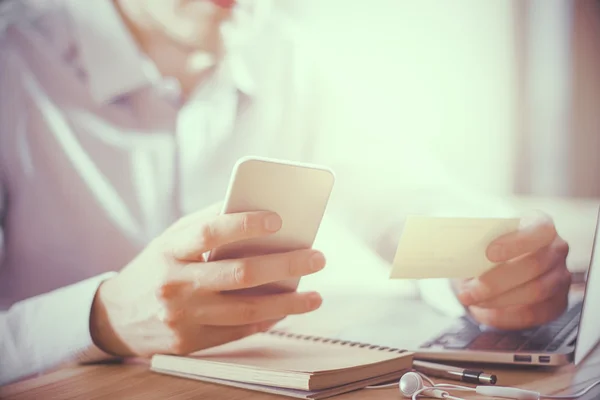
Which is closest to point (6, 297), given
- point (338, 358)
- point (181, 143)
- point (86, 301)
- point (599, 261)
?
point (86, 301)

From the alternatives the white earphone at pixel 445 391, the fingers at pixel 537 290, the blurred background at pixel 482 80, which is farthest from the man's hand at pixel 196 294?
the blurred background at pixel 482 80

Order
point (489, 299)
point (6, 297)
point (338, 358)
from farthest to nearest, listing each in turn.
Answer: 1. point (6, 297)
2. point (489, 299)
3. point (338, 358)

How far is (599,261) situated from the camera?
819 mm

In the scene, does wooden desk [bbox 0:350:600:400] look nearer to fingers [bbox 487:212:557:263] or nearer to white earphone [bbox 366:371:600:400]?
white earphone [bbox 366:371:600:400]

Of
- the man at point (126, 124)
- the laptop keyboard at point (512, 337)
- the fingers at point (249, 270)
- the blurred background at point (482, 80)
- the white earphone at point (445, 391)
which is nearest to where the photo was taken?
the white earphone at point (445, 391)

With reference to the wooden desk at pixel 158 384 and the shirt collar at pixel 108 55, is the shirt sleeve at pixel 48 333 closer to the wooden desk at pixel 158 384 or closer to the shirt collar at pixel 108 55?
the wooden desk at pixel 158 384

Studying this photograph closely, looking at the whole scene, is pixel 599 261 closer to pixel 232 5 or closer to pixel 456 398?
pixel 456 398

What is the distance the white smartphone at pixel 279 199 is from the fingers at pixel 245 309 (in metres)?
0.02

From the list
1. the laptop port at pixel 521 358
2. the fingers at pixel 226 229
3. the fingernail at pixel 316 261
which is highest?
the fingers at pixel 226 229

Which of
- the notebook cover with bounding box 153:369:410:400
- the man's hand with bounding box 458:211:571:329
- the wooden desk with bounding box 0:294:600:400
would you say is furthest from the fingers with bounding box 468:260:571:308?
the notebook cover with bounding box 153:369:410:400

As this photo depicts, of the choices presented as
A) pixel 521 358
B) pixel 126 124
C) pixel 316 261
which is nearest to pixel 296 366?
pixel 316 261

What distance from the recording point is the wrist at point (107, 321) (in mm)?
958

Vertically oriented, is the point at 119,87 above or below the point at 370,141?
above

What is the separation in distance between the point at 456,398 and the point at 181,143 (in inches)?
32.7
